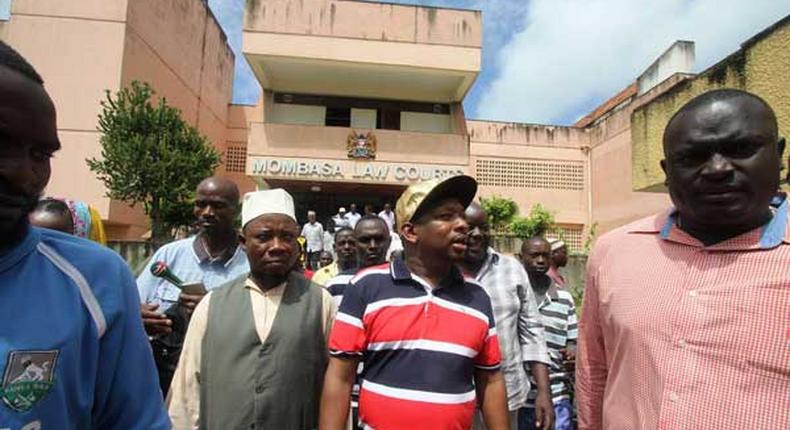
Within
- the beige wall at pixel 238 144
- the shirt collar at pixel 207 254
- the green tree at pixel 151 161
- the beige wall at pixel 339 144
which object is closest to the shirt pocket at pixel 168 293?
the shirt collar at pixel 207 254

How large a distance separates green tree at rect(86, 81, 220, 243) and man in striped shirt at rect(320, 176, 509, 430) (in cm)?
1095

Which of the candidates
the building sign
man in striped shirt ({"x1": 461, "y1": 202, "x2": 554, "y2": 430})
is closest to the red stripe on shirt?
man in striped shirt ({"x1": 461, "y1": 202, "x2": 554, "y2": 430})

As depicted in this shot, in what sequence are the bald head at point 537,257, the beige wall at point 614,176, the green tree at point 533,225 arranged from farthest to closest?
the beige wall at point 614,176 < the green tree at point 533,225 < the bald head at point 537,257

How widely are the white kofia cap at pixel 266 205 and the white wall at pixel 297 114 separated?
15.5 m

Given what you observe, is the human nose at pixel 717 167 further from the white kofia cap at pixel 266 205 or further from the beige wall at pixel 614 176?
the beige wall at pixel 614 176

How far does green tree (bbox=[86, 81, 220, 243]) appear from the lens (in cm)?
1169

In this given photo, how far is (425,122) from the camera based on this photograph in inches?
719

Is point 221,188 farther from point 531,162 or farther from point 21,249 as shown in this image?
point 531,162

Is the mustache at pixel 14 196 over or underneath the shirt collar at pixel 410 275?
over

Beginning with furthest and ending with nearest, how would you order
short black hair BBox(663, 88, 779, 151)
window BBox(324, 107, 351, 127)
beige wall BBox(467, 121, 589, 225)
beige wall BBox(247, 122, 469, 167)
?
beige wall BBox(467, 121, 589, 225) → window BBox(324, 107, 351, 127) → beige wall BBox(247, 122, 469, 167) → short black hair BBox(663, 88, 779, 151)

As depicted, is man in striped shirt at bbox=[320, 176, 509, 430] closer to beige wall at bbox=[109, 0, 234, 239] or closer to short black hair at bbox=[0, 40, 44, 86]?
short black hair at bbox=[0, 40, 44, 86]

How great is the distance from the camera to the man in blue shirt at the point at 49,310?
2.83 ft

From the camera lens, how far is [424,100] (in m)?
18.4

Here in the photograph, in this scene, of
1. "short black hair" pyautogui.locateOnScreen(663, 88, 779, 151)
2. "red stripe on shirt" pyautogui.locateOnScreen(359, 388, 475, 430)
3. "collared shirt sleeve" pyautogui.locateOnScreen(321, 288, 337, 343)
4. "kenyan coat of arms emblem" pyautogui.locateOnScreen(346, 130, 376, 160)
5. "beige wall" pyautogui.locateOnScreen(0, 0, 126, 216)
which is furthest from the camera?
"kenyan coat of arms emblem" pyautogui.locateOnScreen(346, 130, 376, 160)
